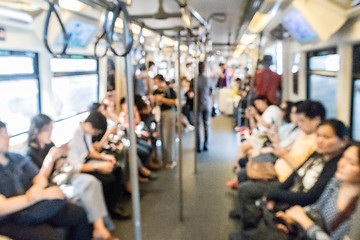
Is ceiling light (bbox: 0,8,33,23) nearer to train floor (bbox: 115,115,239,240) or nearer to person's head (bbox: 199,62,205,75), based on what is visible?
train floor (bbox: 115,115,239,240)

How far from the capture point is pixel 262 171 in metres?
3.07

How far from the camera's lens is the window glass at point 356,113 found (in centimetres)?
215

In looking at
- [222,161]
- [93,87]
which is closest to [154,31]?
[93,87]

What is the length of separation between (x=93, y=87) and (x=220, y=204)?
231cm

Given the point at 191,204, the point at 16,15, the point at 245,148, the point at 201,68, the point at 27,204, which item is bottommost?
the point at 191,204

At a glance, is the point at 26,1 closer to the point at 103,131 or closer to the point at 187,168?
the point at 103,131

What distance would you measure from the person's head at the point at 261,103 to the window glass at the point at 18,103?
2.91 m

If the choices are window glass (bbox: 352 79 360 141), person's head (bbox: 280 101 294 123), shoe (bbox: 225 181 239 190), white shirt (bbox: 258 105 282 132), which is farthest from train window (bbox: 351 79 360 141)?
shoe (bbox: 225 181 239 190)

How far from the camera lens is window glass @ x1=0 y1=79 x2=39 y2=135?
171 centimetres

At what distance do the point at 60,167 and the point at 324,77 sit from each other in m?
2.17

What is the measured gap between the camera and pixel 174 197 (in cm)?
409

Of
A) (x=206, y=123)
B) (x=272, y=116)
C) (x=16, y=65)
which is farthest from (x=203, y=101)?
(x=16, y=65)

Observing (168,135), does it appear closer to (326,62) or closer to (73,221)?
(326,62)

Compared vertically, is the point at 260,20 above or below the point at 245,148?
above
